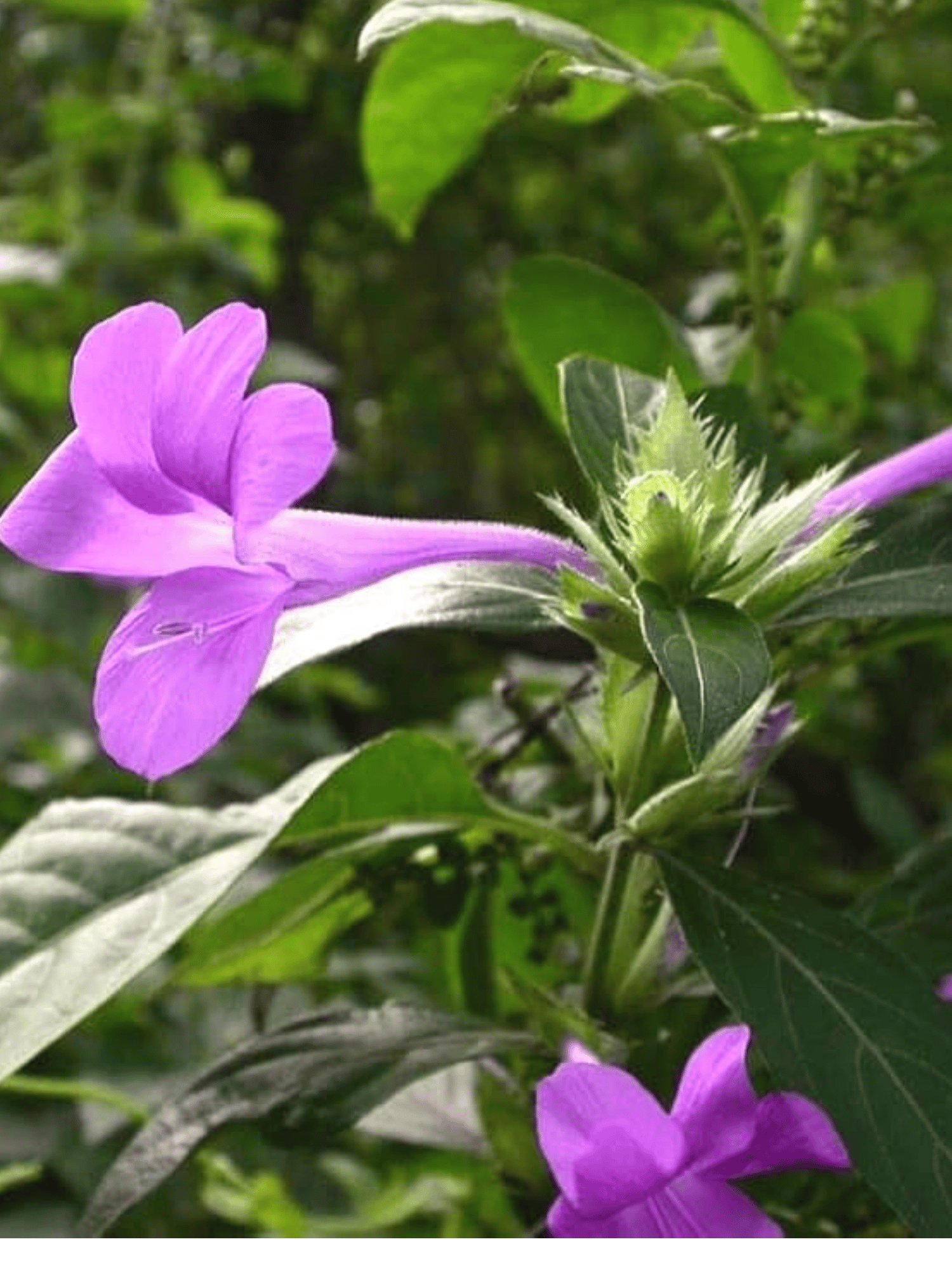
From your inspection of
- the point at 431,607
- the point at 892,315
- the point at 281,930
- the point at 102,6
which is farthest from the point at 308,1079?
the point at 102,6

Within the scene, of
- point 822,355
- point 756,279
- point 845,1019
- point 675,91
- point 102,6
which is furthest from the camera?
point 102,6

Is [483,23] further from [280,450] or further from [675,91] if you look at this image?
[280,450]

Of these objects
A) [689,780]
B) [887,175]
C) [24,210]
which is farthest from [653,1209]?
[24,210]

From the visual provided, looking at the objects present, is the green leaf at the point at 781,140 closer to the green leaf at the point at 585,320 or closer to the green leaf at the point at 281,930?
the green leaf at the point at 585,320

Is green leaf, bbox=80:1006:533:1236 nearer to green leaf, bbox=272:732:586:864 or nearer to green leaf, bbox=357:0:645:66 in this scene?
green leaf, bbox=272:732:586:864

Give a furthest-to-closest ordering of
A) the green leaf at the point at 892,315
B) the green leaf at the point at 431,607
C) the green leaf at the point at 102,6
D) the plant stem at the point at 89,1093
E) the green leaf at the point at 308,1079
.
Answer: the green leaf at the point at 102,6
the green leaf at the point at 892,315
the plant stem at the point at 89,1093
the green leaf at the point at 308,1079
the green leaf at the point at 431,607

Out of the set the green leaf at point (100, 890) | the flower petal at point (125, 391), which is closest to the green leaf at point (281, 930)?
the green leaf at point (100, 890)
